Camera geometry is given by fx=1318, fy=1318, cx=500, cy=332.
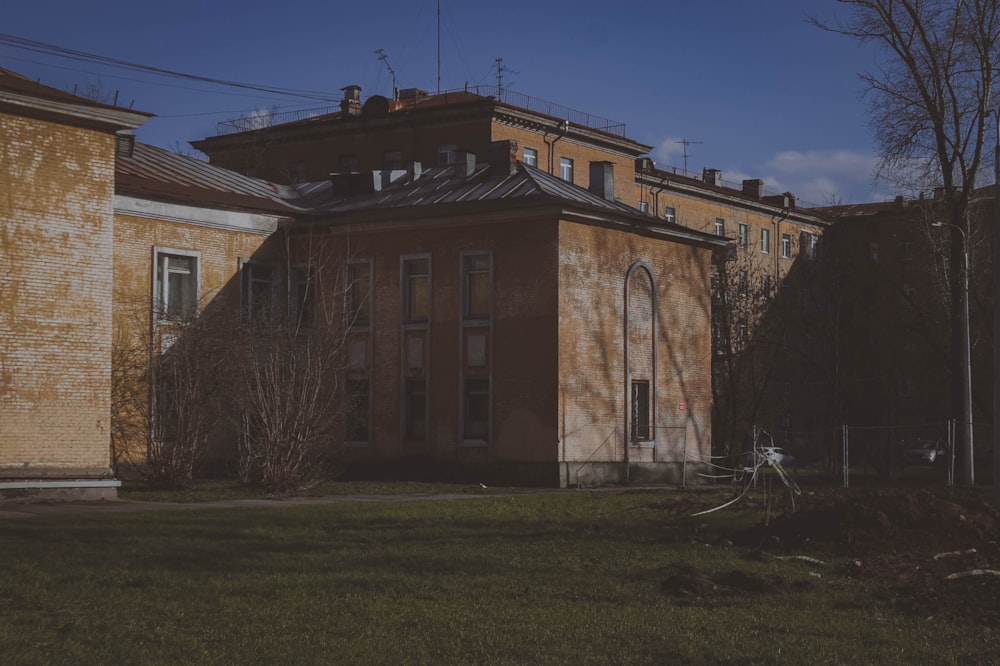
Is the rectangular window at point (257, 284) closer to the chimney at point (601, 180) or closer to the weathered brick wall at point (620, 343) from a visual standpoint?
the weathered brick wall at point (620, 343)

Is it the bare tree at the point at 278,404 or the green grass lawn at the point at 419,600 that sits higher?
the bare tree at the point at 278,404

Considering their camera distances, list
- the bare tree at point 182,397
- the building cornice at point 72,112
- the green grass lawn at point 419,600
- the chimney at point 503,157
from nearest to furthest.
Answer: the green grass lawn at point 419,600 → the building cornice at point 72,112 → the bare tree at point 182,397 → the chimney at point 503,157

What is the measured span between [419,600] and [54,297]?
14800 millimetres

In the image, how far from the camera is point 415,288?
37.6 meters

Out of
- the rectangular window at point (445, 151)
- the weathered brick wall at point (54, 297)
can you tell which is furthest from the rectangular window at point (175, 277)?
the rectangular window at point (445, 151)

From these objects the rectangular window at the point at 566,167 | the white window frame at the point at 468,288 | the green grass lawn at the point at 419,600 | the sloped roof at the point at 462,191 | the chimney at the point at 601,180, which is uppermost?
the rectangular window at the point at 566,167

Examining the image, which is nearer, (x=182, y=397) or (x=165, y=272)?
(x=182, y=397)

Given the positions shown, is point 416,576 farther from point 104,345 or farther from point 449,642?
point 104,345

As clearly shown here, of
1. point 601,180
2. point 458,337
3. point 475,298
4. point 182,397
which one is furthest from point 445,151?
point 182,397

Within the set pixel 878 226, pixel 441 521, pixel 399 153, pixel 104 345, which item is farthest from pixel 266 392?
pixel 878 226

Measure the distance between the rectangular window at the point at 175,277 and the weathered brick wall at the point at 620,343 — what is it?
9943 mm

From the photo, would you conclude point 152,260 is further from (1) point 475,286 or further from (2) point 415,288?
(1) point 475,286

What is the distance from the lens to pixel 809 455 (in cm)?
6919

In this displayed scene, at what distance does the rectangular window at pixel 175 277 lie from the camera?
114 feet
